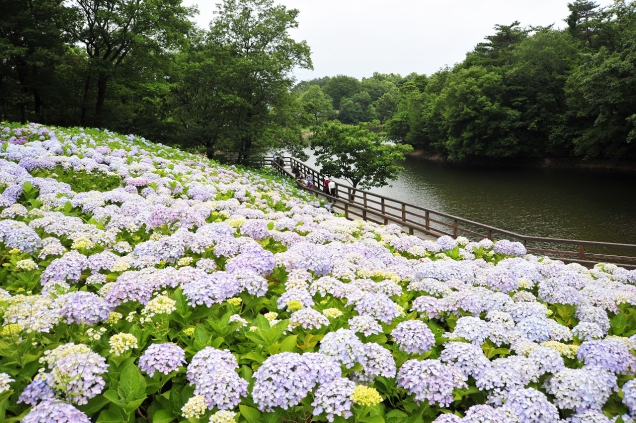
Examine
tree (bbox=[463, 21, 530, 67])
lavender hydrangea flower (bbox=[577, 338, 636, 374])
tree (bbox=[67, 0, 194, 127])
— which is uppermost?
tree (bbox=[463, 21, 530, 67])

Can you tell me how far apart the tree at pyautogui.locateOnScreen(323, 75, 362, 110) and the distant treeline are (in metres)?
81.9

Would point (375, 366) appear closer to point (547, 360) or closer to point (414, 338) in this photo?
point (414, 338)

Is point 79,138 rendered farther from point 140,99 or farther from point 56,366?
point 140,99

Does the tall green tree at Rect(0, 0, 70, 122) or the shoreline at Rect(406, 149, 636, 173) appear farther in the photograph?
the shoreline at Rect(406, 149, 636, 173)

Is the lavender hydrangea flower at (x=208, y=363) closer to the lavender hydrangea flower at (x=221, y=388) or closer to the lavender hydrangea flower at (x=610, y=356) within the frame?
the lavender hydrangea flower at (x=221, y=388)

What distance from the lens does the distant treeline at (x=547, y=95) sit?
3005cm

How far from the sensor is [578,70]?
115 ft

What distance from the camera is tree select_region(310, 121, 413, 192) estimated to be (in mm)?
25562

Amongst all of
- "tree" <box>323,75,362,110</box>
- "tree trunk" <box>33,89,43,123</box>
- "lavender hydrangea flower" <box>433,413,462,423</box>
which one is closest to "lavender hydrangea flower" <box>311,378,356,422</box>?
"lavender hydrangea flower" <box>433,413,462,423</box>

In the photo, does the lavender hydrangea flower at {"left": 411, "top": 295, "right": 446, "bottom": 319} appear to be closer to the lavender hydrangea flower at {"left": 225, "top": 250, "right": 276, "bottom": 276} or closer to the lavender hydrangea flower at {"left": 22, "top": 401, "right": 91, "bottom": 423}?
the lavender hydrangea flower at {"left": 225, "top": 250, "right": 276, "bottom": 276}

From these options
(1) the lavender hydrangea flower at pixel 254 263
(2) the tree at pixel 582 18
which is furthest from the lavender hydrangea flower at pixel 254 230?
(2) the tree at pixel 582 18

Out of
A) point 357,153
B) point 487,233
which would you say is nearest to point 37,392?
point 487,233

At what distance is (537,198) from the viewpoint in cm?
2850

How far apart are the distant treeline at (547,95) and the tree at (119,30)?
9500 mm
